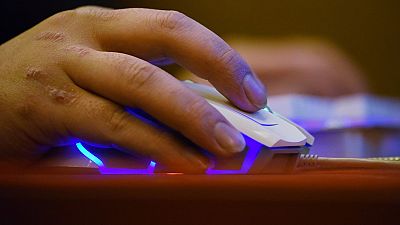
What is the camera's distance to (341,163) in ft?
1.65

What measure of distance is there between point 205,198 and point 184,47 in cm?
22

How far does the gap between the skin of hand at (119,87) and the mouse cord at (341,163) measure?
6cm

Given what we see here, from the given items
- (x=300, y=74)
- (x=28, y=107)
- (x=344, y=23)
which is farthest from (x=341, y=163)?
(x=344, y=23)

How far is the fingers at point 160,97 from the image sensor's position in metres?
0.50

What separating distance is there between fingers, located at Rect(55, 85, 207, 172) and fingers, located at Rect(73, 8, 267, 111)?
0.09 meters

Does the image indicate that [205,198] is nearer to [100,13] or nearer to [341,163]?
[341,163]

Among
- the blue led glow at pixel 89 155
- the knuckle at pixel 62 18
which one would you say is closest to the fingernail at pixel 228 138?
the blue led glow at pixel 89 155

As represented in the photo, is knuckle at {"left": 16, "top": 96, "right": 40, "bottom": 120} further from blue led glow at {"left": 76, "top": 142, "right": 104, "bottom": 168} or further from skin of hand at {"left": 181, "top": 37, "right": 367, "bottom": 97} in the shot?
Result: skin of hand at {"left": 181, "top": 37, "right": 367, "bottom": 97}

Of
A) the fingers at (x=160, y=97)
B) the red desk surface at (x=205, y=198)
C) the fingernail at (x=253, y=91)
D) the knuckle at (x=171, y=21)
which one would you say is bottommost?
the red desk surface at (x=205, y=198)

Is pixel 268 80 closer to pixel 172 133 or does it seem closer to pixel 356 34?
pixel 172 133

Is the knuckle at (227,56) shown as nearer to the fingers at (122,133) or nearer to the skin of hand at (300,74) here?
the fingers at (122,133)

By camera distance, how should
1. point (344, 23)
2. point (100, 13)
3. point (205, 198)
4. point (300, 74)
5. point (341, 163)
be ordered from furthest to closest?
1. point (344, 23)
2. point (300, 74)
3. point (100, 13)
4. point (341, 163)
5. point (205, 198)

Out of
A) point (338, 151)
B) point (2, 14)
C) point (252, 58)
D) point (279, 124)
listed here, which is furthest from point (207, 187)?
point (2, 14)

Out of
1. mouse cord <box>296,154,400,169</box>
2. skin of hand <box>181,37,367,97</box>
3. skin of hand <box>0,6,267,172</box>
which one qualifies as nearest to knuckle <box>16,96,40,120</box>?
skin of hand <box>0,6,267,172</box>
